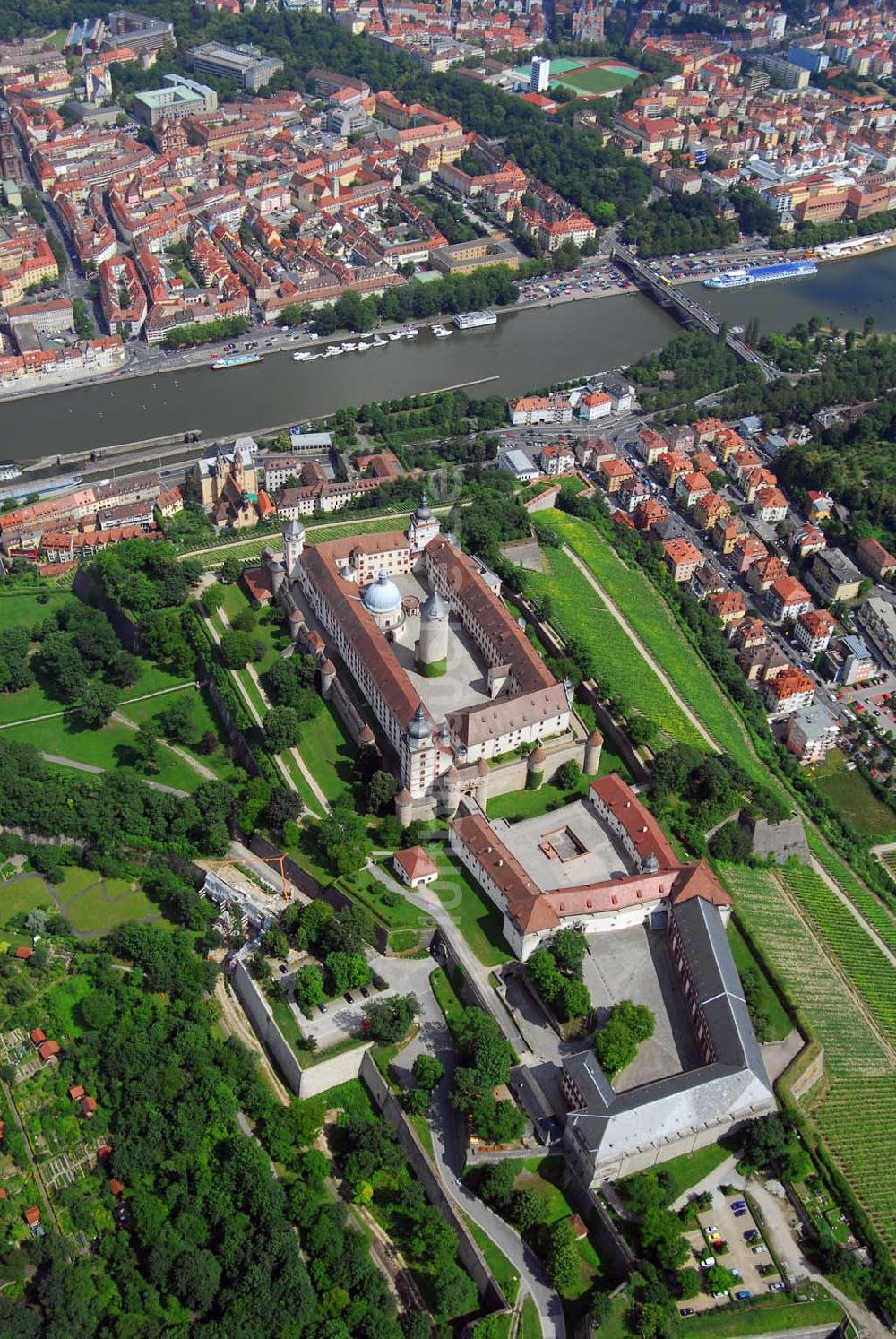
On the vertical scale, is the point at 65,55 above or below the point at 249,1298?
above

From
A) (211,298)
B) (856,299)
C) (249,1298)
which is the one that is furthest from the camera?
→ (856,299)

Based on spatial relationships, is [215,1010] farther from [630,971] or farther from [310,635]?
[310,635]

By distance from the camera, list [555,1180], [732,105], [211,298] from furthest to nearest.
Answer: [732,105] → [211,298] → [555,1180]

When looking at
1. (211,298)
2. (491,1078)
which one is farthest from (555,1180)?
(211,298)

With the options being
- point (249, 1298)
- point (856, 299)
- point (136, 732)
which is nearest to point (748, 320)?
point (856, 299)

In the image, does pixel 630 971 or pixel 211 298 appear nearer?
pixel 630 971
